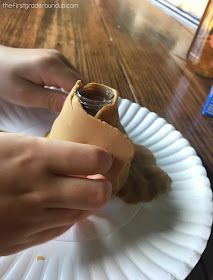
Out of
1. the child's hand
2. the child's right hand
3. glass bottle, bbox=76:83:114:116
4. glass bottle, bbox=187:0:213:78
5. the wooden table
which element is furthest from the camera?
glass bottle, bbox=187:0:213:78

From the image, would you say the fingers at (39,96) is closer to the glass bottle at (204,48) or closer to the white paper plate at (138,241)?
the white paper plate at (138,241)

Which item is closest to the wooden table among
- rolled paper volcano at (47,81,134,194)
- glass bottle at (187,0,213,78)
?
glass bottle at (187,0,213,78)

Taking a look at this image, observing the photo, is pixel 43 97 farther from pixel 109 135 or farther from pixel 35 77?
pixel 109 135

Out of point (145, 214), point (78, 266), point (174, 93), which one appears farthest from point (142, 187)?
point (174, 93)

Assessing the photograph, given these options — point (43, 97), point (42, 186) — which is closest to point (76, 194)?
point (42, 186)

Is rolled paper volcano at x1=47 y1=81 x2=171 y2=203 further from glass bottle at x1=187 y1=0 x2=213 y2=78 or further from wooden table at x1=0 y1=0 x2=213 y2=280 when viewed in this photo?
glass bottle at x1=187 y1=0 x2=213 y2=78

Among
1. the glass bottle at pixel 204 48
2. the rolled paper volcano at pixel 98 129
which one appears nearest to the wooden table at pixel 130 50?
the glass bottle at pixel 204 48
